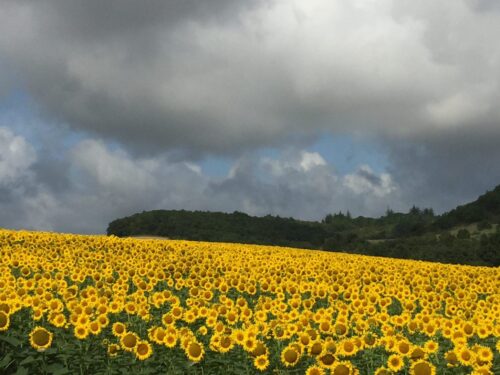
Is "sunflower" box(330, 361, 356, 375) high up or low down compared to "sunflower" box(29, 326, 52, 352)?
down

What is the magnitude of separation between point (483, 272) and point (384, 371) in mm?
22835

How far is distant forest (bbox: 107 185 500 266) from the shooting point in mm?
73938

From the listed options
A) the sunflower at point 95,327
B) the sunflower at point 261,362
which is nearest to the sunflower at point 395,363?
the sunflower at point 261,362

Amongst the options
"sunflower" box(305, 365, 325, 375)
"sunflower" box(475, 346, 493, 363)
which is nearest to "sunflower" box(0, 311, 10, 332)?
"sunflower" box(305, 365, 325, 375)

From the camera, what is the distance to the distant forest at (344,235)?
243 ft

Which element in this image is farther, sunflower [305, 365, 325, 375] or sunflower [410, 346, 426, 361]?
sunflower [410, 346, 426, 361]

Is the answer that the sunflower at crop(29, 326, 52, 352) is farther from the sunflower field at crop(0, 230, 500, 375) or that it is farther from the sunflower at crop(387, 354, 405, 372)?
the sunflower at crop(387, 354, 405, 372)

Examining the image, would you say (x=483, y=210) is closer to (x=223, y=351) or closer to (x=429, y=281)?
(x=429, y=281)

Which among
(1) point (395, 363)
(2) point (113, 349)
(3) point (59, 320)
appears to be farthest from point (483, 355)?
(3) point (59, 320)

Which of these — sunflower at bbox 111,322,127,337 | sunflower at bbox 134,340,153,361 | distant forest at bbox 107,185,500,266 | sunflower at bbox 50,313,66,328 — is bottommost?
sunflower at bbox 134,340,153,361

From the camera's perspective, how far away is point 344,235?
12825 centimetres

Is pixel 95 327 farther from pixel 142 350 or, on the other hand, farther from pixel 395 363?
pixel 395 363

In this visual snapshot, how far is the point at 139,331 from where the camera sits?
1463 centimetres

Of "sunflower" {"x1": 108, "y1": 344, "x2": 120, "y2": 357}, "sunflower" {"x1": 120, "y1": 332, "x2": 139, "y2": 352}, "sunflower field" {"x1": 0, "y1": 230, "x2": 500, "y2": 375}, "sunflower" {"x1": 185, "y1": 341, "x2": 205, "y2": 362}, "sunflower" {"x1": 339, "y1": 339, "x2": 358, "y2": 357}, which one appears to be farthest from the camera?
"sunflower" {"x1": 108, "y1": 344, "x2": 120, "y2": 357}
